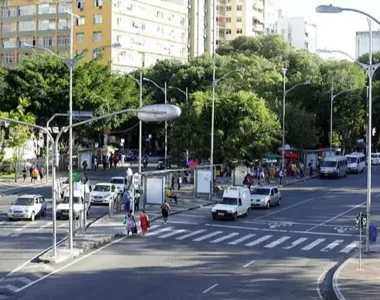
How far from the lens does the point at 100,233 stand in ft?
119

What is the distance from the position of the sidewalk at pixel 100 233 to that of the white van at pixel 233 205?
3562mm

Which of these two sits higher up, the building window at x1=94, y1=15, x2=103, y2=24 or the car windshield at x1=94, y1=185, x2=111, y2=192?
the building window at x1=94, y1=15, x2=103, y2=24

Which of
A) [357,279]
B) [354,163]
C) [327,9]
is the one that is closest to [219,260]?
[357,279]

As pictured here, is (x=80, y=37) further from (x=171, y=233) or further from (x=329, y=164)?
(x=171, y=233)

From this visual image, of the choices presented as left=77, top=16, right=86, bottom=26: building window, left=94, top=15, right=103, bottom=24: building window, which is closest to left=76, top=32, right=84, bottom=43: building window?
left=77, top=16, right=86, bottom=26: building window

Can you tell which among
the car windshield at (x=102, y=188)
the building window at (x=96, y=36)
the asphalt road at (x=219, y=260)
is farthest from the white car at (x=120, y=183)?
the building window at (x=96, y=36)

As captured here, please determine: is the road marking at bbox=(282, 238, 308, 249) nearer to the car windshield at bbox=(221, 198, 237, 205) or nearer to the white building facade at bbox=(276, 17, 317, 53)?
the car windshield at bbox=(221, 198, 237, 205)

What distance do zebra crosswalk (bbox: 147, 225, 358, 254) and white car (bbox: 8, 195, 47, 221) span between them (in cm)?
716

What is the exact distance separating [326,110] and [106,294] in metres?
78.6

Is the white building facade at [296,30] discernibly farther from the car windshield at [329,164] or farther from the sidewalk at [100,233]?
the sidewalk at [100,233]

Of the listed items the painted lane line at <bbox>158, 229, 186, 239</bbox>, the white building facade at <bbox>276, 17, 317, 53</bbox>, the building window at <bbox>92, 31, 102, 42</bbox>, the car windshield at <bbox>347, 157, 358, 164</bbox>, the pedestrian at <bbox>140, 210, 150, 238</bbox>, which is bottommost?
the painted lane line at <bbox>158, 229, 186, 239</bbox>

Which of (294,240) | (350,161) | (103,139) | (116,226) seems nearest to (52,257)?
(116,226)

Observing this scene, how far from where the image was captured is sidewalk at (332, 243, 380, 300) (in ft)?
76.8

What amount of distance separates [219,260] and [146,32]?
88.9m
